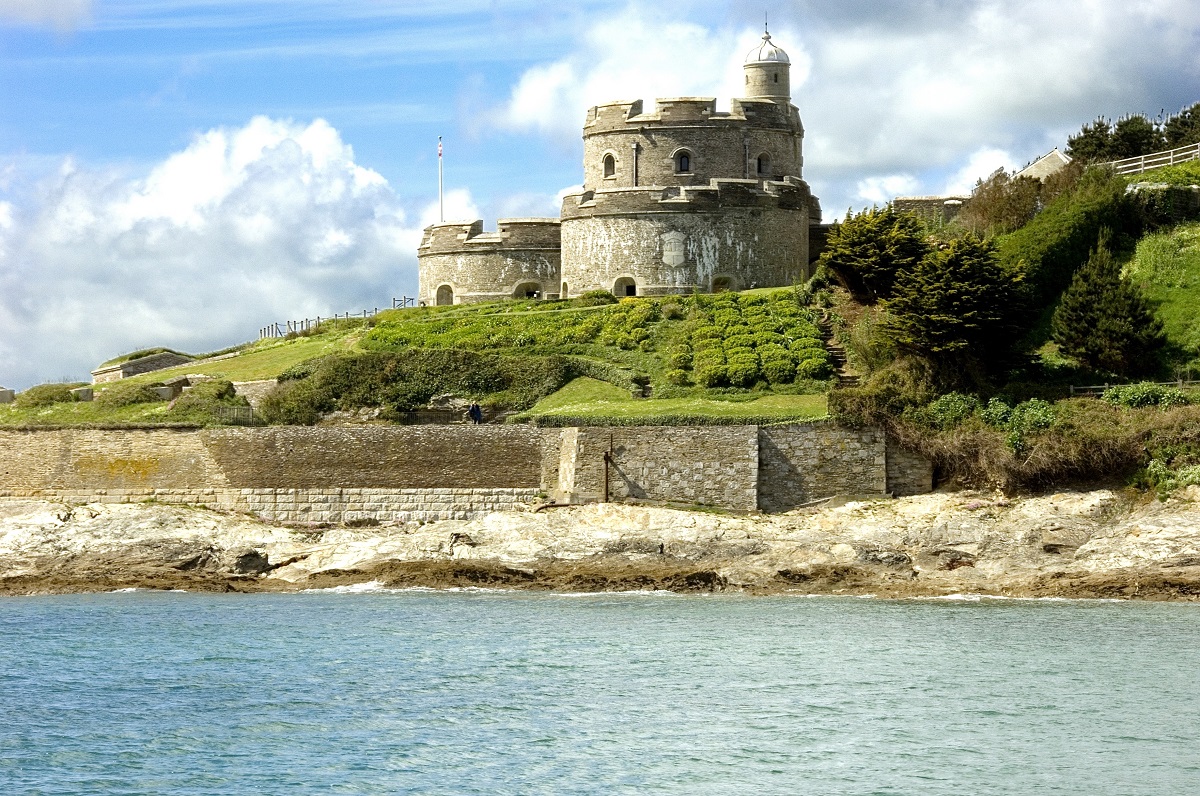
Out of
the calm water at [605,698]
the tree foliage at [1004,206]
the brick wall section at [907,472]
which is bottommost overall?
the calm water at [605,698]

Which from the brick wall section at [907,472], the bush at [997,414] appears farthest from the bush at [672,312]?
the bush at [997,414]

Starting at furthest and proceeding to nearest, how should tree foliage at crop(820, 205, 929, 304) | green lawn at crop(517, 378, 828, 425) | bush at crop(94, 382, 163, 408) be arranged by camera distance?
bush at crop(94, 382, 163, 408) → tree foliage at crop(820, 205, 929, 304) → green lawn at crop(517, 378, 828, 425)

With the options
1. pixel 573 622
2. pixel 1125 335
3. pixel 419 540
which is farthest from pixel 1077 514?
pixel 419 540

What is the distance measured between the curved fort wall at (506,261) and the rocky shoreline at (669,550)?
20.5 m

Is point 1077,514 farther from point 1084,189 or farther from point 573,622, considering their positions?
point 1084,189

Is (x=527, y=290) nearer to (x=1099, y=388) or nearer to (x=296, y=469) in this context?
(x=296, y=469)

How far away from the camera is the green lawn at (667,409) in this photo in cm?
3838

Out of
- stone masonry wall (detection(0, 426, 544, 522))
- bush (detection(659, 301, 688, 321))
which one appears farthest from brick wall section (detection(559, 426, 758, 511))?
bush (detection(659, 301, 688, 321))

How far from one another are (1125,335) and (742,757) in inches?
916

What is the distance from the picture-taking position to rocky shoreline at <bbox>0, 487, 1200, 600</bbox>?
33250 mm

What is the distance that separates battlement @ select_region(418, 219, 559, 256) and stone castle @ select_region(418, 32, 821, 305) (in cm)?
4

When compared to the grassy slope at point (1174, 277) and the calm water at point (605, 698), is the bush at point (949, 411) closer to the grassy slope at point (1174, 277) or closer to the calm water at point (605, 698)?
the calm water at point (605, 698)

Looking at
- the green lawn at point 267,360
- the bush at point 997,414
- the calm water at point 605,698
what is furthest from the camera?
the green lawn at point 267,360

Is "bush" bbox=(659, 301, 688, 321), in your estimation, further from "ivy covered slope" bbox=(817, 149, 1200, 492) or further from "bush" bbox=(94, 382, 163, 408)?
"bush" bbox=(94, 382, 163, 408)
